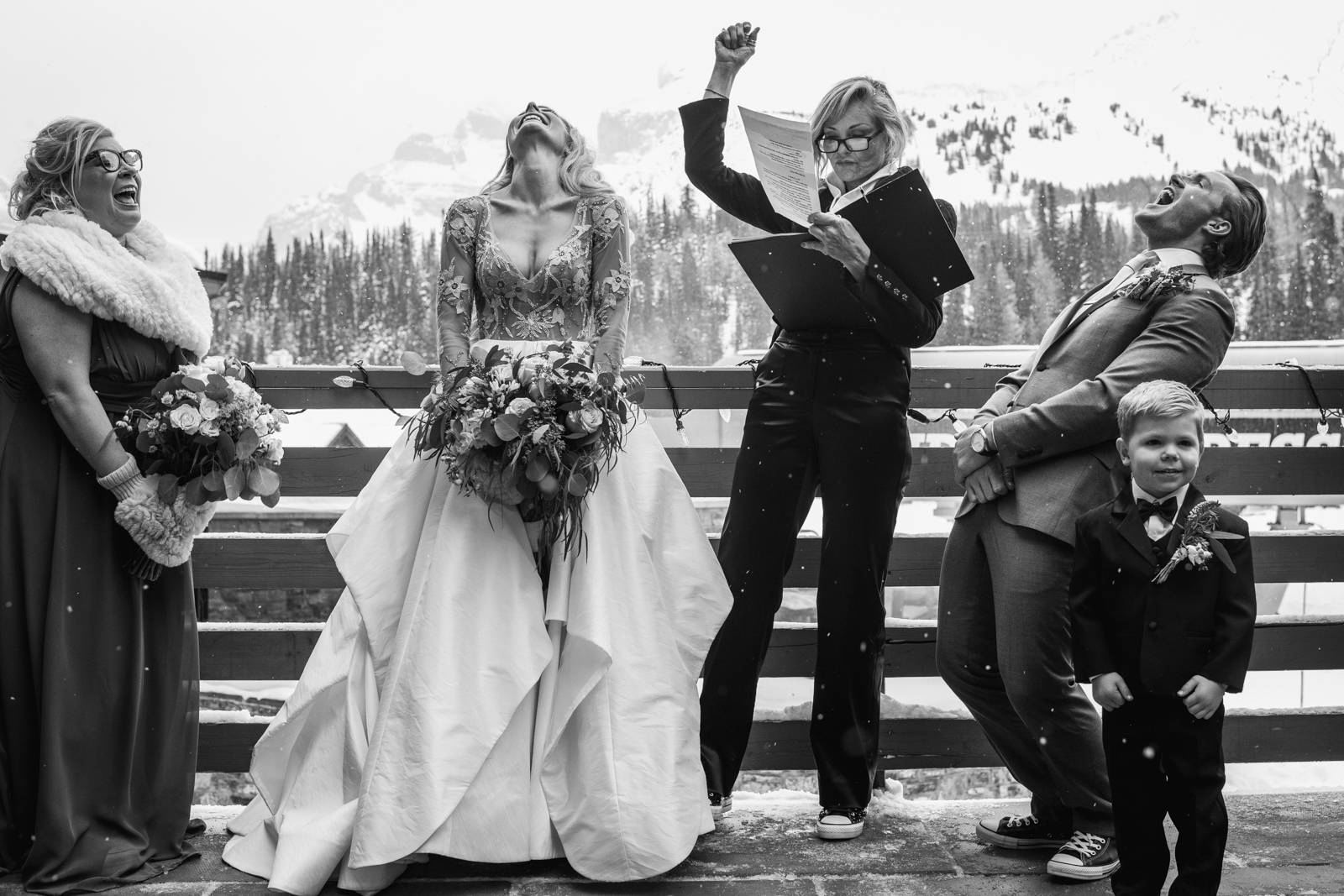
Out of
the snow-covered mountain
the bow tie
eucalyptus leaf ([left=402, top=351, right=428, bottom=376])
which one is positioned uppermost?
the snow-covered mountain

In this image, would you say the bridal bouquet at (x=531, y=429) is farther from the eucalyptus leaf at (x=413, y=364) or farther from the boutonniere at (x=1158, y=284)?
the boutonniere at (x=1158, y=284)

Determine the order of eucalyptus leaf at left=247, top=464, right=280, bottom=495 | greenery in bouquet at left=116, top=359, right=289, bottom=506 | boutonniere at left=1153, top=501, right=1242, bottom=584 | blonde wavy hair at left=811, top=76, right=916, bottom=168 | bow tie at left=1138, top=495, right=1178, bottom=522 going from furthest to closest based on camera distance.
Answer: blonde wavy hair at left=811, top=76, right=916, bottom=168 < eucalyptus leaf at left=247, top=464, right=280, bottom=495 < greenery in bouquet at left=116, top=359, right=289, bottom=506 < bow tie at left=1138, top=495, right=1178, bottom=522 < boutonniere at left=1153, top=501, right=1242, bottom=584

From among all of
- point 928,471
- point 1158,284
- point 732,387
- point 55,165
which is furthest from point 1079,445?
point 55,165

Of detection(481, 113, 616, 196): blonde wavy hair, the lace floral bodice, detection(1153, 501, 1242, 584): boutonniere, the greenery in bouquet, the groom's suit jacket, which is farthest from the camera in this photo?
detection(481, 113, 616, 196): blonde wavy hair

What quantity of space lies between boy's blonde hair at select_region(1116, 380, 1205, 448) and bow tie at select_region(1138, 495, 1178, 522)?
5.6 inches

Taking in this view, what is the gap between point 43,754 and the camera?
2.49 meters

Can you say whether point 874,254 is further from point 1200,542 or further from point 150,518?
point 150,518

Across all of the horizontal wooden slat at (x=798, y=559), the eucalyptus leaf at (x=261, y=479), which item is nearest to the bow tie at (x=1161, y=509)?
the horizontal wooden slat at (x=798, y=559)

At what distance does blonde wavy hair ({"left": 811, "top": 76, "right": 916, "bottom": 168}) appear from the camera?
277 cm

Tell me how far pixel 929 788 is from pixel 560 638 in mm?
3498

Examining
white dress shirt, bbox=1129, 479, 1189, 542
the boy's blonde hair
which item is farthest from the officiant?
white dress shirt, bbox=1129, 479, 1189, 542

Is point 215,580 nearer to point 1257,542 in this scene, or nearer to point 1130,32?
point 1257,542

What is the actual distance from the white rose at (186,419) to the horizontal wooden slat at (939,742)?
119 cm

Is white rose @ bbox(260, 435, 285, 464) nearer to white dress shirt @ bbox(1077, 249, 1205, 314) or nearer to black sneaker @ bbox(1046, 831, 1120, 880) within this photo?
white dress shirt @ bbox(1077, 249, 1205, 314)
